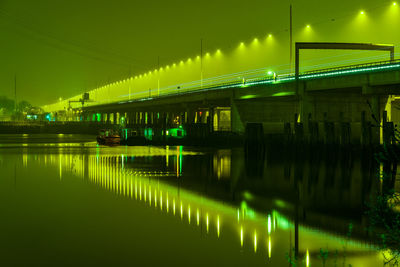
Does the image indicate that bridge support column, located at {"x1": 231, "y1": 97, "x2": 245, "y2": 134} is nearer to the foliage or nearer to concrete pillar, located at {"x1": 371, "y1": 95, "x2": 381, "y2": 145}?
concrete pillar, located at {"x1": 371, "y1": 95, "x2": 381, "y2": 145}

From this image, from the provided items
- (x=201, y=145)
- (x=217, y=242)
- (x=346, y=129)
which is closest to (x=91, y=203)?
(x=217, y=242)

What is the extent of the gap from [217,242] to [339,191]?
11234 mm

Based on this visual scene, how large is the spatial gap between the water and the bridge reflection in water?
34 mm

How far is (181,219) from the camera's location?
1659cm

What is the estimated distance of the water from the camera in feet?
40.5

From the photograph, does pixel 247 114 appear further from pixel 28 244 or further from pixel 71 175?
pixel 28 244

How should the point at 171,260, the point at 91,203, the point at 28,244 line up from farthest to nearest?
1. the point at 91,203
2. the point at 28,244
3. the point at 171,260

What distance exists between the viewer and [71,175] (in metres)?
29.5

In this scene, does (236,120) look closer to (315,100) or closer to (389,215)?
(315,100)

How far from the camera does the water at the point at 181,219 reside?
1235cm

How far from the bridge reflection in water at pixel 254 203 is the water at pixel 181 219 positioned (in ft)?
0.11

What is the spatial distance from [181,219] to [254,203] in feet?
13.5

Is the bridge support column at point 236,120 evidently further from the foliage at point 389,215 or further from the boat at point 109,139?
the foliage at point 389,215

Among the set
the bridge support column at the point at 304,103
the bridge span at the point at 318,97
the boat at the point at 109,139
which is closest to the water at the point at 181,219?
the bridge span at the point at 318,97
